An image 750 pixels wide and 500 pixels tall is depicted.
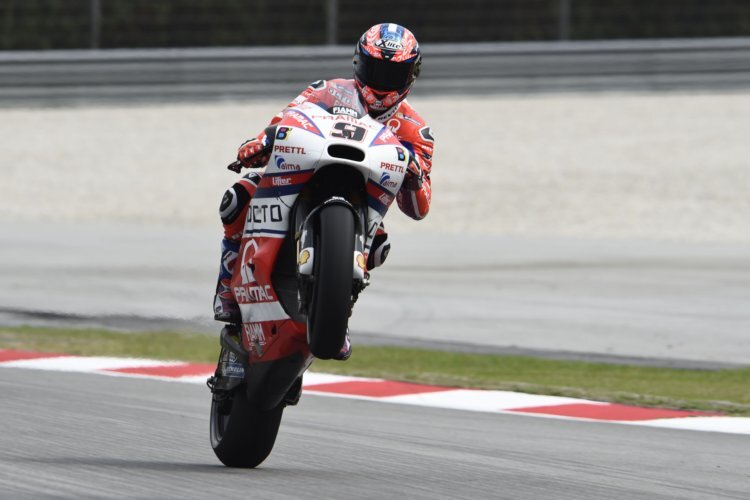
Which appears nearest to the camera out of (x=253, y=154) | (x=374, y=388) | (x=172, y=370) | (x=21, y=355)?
(x=253, y=154)

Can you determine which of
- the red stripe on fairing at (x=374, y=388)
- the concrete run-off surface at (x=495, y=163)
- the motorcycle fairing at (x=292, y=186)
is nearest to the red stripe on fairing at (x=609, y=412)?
the red stripe on fairing at (x=374, y=388)

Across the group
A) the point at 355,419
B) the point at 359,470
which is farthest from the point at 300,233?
the point at 355,419

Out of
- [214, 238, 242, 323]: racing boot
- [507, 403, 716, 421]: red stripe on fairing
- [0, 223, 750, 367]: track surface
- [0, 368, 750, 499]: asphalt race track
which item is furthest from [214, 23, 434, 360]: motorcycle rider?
[0, 223, 750, 367]: track surface

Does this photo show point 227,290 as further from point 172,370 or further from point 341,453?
point 172,370

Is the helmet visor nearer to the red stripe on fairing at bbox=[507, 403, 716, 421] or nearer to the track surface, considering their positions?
the red stripe on fairing at bbox=[507, 403, 716, 421]

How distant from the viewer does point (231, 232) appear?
6141 millimetres

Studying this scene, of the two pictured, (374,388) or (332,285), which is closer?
(332,285)

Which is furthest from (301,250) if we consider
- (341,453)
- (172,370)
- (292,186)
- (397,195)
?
(172,370)

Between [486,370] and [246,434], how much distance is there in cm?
392

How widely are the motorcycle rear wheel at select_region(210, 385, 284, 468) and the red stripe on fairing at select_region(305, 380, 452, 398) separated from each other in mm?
2400

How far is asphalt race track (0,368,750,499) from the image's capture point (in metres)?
5.39

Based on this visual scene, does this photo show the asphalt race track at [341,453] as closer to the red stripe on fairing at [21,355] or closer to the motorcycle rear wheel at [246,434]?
the motorcycle rear wheel at [246,434]

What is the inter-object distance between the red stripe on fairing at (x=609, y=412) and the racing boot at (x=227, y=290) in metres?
2.37

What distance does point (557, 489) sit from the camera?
18.3 feet
